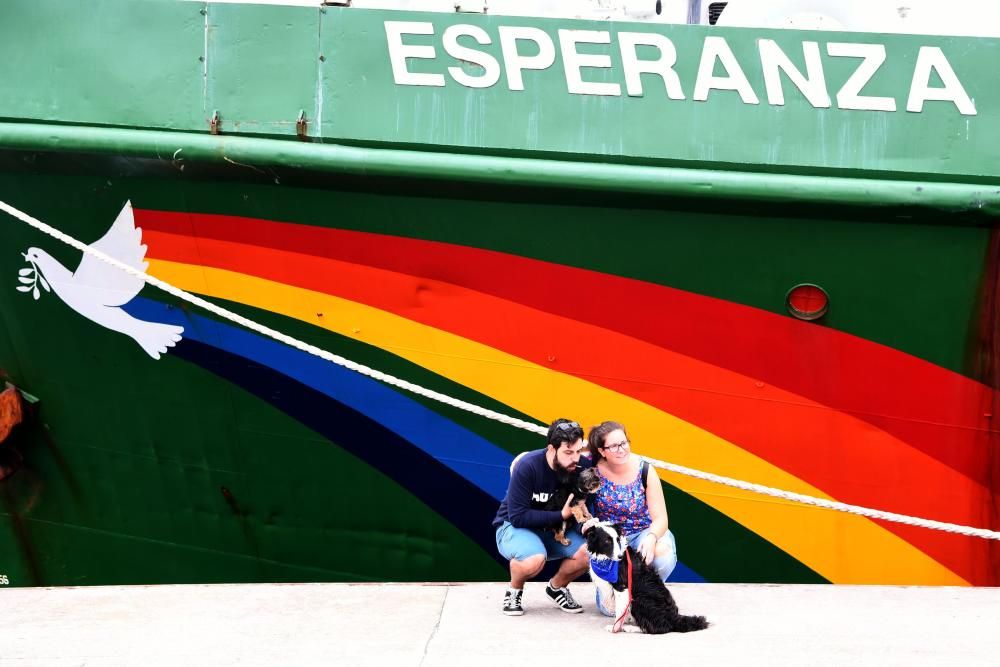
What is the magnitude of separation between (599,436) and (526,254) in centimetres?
87

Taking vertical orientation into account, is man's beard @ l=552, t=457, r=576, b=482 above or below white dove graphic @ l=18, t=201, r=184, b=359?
below

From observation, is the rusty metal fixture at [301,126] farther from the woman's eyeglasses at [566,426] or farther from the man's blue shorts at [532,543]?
the man's blue shorts at [532,543]

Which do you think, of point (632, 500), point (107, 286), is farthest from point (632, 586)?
point (107, 286)

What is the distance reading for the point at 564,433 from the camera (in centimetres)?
420

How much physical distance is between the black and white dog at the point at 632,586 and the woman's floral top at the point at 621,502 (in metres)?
0.20

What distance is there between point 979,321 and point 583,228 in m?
1.49

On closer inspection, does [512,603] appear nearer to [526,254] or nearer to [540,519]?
[540,519]

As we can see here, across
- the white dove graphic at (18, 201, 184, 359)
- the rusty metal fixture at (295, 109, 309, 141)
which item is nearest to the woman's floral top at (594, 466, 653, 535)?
the rusty metal fixture at (295, 109, 309, 141)

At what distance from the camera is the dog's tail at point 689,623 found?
4121 mm

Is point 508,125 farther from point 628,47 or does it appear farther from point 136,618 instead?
point 136,618

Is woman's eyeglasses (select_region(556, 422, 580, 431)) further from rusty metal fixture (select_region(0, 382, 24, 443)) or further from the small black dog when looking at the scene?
rusty metal fixture (select_region(0, 382, 24, 443))

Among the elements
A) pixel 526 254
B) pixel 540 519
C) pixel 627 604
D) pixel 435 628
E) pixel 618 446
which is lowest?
pixel 435 628

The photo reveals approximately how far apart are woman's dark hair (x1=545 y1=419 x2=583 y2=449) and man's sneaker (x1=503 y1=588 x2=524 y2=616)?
56 cm

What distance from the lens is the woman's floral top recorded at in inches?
171
